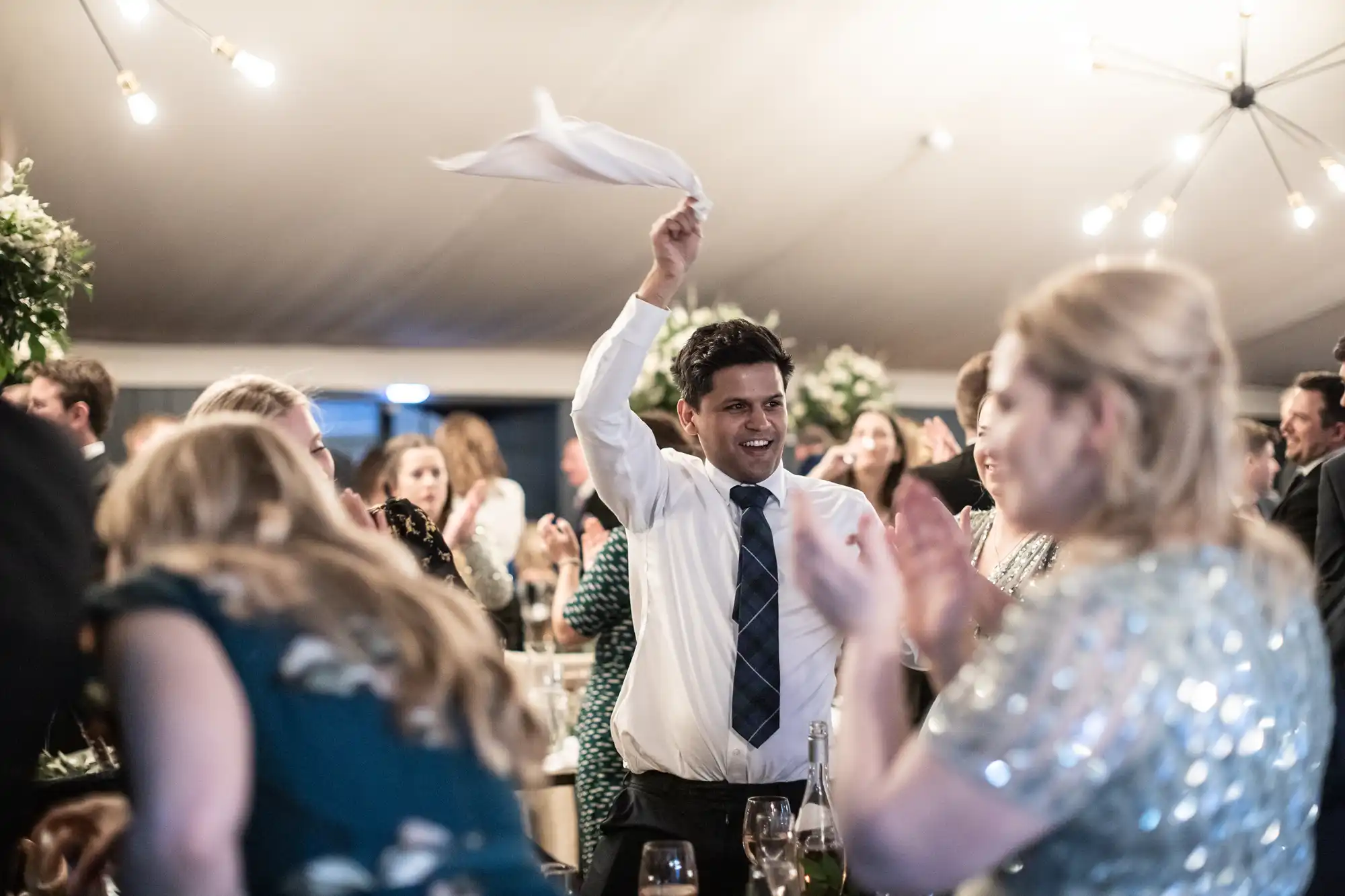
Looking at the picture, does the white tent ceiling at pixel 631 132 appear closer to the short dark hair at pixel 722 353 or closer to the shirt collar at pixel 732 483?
the short dark hair at pixel 722 353

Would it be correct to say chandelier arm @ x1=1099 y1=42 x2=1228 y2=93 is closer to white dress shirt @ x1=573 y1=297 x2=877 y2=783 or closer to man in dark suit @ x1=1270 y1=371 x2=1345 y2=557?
man in dark suit @ x1=1270 y1=371 x2=1345 y2=557

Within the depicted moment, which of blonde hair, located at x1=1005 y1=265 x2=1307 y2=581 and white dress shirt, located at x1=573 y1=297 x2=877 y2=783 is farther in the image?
white dress shirt, located at x1=573 y1=297 x2=877 y2=783

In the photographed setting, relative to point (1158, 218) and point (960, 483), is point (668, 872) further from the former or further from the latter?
point (1158, 218)

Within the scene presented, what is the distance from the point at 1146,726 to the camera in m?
1.02

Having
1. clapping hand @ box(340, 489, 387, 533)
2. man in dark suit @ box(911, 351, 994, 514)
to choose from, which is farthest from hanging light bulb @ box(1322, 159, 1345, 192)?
clapping hand @ box(340, 489, 387, 533)

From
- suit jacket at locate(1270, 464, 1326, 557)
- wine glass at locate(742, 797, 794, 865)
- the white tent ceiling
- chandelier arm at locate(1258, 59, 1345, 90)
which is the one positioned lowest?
wine glass at locate(742, 797, 794, 865)

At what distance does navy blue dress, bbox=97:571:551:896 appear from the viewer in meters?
1.15

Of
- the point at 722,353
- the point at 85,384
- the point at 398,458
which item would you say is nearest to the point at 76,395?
the point at 85,384

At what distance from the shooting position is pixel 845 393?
237 inches

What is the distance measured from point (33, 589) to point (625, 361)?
1.31m

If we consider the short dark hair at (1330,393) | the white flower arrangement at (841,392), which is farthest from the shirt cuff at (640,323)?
the white flower arrangement at (841,392)

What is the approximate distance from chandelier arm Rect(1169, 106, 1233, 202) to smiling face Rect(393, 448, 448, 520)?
4064 millimetres

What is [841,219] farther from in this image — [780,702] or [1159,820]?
[1159,820]

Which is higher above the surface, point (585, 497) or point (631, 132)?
point (631, 132)
